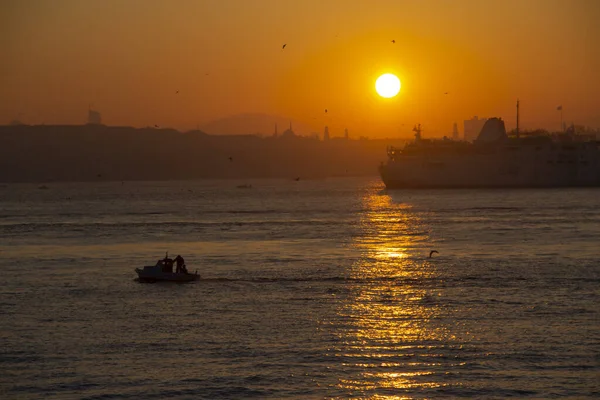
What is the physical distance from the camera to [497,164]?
15075 centimetres

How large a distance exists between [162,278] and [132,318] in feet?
29.4

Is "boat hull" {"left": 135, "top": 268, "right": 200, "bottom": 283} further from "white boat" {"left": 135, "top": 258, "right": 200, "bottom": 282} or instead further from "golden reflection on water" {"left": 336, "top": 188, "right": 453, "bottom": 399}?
"golden reflection on water" {"left": 336, "top": 188, "right": 453, "bottom": 399}

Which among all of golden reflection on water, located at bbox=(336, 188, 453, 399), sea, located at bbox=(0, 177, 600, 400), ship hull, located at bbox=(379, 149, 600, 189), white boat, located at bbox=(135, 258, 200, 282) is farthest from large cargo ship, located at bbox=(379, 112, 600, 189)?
white boat, located at bbox=(135, 258, 200, 282)

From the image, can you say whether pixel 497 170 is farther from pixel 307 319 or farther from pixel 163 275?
pixel 307 319

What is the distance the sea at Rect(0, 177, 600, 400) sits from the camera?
2103cm

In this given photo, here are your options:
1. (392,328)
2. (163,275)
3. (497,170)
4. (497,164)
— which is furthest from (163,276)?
(497,170)

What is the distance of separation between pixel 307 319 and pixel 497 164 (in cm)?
12670

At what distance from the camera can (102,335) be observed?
26641mm

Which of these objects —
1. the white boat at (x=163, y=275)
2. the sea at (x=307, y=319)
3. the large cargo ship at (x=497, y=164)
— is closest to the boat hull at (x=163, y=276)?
the white boat at (x=163, y=275)

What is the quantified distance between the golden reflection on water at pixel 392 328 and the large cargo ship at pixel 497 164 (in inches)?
3997

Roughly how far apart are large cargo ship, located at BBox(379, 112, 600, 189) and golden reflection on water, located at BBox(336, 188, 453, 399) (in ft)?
333

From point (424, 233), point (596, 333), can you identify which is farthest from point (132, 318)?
point (424, 233)

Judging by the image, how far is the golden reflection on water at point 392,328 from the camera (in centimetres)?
2108

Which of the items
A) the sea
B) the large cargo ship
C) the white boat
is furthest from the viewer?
the large cargo ship
